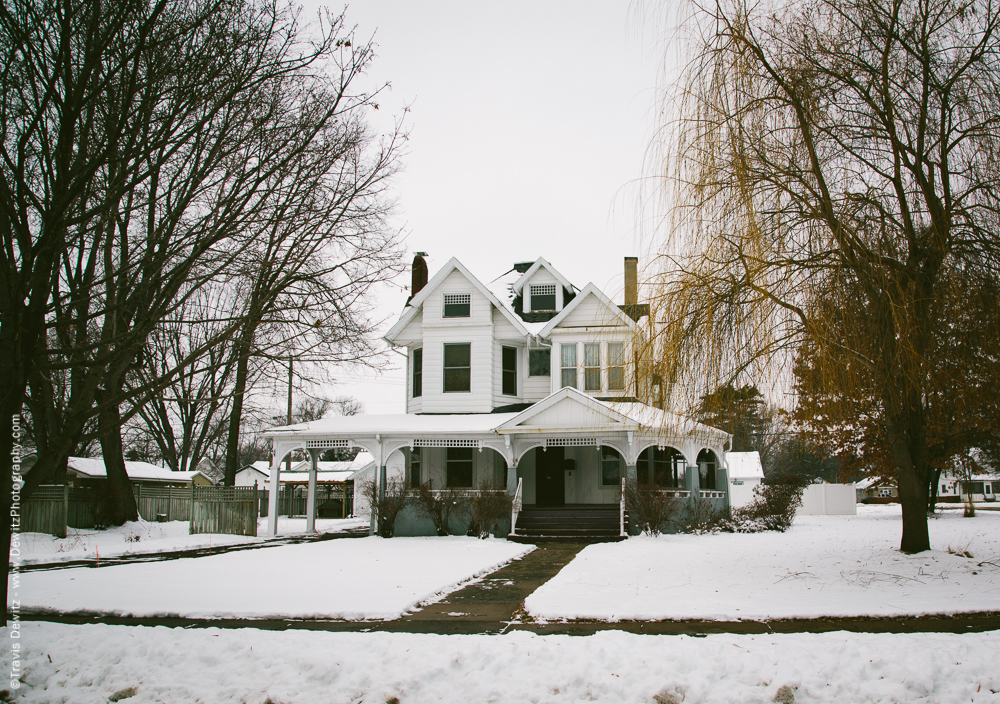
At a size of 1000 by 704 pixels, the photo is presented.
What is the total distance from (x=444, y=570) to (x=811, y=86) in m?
9.47

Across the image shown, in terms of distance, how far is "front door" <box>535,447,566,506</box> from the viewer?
2270 centimetres

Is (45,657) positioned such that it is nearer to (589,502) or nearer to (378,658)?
(378,658)

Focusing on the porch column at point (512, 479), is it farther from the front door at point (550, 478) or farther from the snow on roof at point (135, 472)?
the snow on roof at point (135, 472)

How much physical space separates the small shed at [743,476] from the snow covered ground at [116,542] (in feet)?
78.8

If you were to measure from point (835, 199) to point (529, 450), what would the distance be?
14.0m

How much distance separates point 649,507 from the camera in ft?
61.2

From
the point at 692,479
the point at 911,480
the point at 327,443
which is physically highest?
the point at 327,443

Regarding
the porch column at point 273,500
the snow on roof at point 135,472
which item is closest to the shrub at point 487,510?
the porch column at point 273,500

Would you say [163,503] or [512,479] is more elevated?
[512,479]

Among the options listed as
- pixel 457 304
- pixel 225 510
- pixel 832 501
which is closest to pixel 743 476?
pixel 832 501

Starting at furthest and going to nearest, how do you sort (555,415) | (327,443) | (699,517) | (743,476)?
1. (743,476)
2. (327,443)
3. (555,415)
4. (699,517)

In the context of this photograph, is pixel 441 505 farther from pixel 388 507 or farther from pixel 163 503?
pixel 163 503

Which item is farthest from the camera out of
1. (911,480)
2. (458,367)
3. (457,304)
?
(457,304)

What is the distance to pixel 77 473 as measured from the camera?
40.2m
